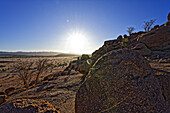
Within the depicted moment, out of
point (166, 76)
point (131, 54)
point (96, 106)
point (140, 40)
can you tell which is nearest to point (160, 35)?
point (140, 40)

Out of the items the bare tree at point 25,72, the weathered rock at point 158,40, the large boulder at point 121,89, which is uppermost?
the weathered rock at point 158,40

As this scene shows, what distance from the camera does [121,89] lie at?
1.74 metres

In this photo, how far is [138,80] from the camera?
5.83 ft

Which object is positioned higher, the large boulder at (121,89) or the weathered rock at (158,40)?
the weathered rock at (158,40)

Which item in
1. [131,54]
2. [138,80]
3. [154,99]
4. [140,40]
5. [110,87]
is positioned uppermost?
[140,40]

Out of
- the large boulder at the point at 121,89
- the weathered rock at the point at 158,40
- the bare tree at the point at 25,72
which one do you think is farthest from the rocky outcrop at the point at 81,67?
the weathered rock at the point at 158,40

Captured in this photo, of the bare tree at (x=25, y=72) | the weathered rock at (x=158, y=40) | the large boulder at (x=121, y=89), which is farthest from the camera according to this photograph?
the weathered rock at (x=158, y=40)

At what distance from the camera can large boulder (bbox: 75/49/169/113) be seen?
5.23 feet

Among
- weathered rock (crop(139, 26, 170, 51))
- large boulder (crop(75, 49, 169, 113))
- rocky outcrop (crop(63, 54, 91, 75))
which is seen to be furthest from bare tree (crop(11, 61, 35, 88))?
weathered rock (crop(139, 26, 170, 51))

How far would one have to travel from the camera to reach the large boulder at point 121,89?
1595 mm

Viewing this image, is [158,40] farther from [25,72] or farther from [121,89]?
[25,72]

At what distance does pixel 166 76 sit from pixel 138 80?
1.87m

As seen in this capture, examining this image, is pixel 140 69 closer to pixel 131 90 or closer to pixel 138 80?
pixel 138 80

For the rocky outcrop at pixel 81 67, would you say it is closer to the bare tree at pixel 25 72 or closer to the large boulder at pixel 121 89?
the bare tree at pixel 25 72
